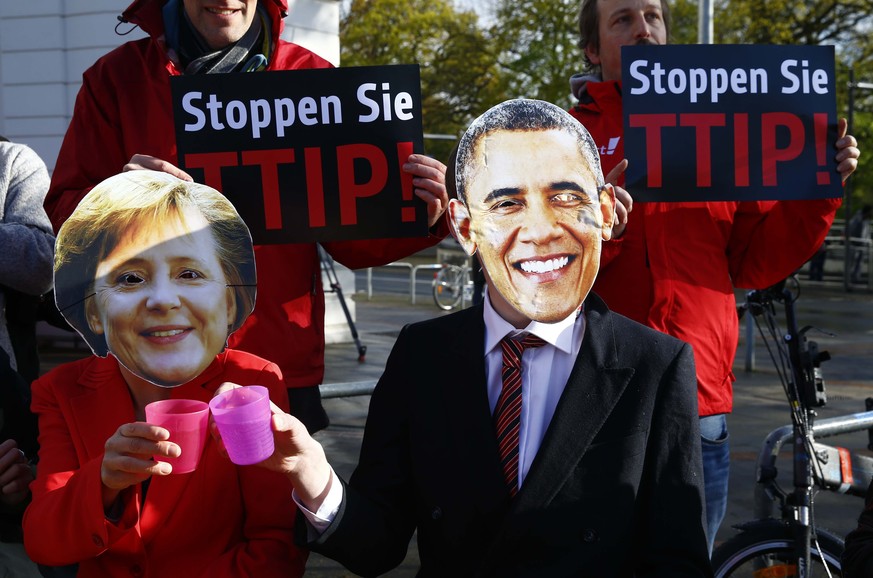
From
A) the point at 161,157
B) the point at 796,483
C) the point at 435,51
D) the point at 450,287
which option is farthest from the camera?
the point at 435,51

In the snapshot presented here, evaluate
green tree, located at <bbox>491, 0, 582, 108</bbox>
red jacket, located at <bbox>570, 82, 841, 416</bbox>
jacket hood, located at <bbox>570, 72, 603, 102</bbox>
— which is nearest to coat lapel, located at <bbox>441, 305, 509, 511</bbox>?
red jacket, located at <bbox>570, 82, 841, 416</bbox>

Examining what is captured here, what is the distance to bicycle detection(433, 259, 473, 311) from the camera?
1758 cm

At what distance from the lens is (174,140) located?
242cm

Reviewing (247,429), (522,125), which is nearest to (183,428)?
(247,429)

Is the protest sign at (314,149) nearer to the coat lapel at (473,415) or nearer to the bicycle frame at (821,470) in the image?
the coat lapel at (473,415)

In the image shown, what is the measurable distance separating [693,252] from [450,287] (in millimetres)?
15307

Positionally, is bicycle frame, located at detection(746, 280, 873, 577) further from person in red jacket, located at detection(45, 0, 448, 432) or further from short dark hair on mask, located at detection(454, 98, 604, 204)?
short dark hair on mask, located at detection(454, 98, 604, 204)

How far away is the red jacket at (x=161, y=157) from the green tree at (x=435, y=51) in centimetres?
2499

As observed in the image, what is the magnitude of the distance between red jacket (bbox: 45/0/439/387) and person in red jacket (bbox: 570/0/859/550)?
2.11ft

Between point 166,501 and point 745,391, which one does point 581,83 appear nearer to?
point 166,501

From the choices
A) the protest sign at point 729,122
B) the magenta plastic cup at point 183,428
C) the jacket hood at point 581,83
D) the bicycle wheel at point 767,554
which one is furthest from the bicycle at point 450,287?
the magenta plastic cup at point 183,428

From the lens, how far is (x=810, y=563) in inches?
136

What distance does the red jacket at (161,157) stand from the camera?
7.79 feet

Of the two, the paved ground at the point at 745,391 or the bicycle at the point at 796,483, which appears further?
the paved ground at the point at 745,391
